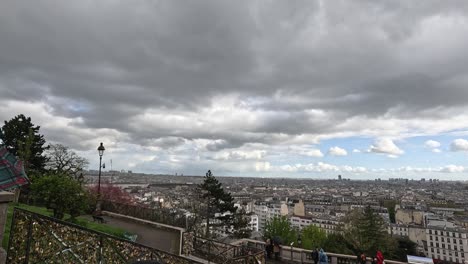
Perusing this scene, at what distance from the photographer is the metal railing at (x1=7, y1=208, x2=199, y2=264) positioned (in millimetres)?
4566

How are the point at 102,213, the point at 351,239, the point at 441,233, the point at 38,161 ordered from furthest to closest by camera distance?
1. the point at 441,233
2. the point at 351,239
3. the point at 38,161
4. the point at 102,213

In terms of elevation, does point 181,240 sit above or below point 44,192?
below

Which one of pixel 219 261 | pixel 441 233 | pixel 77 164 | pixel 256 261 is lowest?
pixel 441 233

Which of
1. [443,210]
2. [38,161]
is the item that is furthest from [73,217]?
[443,210]

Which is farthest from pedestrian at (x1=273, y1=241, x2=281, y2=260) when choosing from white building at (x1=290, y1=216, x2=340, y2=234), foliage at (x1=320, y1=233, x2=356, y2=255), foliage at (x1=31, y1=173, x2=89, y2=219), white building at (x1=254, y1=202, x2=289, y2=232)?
white building at (x1=254, y1=202, x2=289, y2=232)

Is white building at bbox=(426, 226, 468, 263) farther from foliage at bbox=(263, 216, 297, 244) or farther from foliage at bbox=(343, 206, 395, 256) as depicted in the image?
foliage at bbox=(263, 216, 297, 244)

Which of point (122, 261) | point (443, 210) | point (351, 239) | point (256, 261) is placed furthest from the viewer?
point (443, 210)

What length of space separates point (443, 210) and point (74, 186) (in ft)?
581

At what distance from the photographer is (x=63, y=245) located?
480cm

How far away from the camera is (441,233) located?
90.8m

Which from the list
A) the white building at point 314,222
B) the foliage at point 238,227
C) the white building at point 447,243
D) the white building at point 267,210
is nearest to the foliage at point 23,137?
the foliage at point 238,227

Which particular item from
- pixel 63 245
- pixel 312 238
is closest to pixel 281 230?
pixel 312 238

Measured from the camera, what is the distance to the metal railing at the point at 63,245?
180 inches

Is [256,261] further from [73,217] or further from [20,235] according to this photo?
[73,217]
